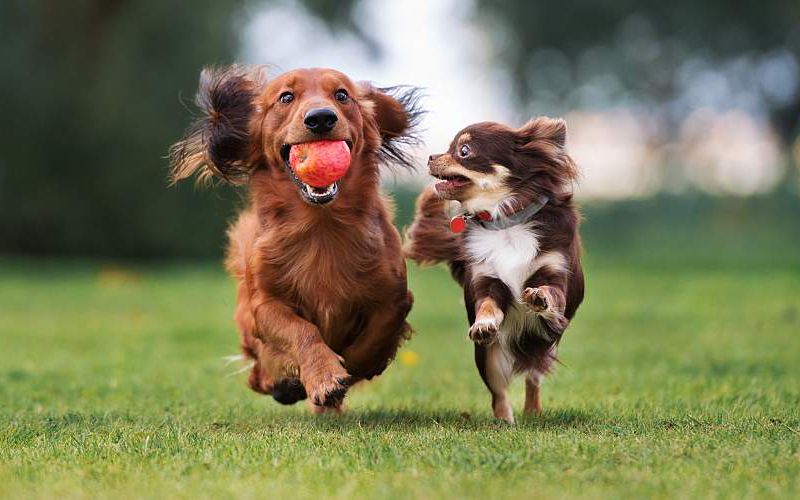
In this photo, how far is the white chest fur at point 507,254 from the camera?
15.3 ft

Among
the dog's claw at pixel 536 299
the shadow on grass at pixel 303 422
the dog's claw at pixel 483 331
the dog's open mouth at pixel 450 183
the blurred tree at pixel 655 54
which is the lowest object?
the shadow on grass at pixel 303 422

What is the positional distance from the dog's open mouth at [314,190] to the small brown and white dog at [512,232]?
0.46 metres

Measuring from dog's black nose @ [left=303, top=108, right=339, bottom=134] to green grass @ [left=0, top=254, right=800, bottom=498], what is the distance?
4.18ft

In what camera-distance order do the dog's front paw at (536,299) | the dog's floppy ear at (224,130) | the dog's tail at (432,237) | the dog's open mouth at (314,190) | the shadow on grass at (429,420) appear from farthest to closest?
the dog's floppy ear at (224,130)
the dog's tail at (432,237)
the dog's open mouth at (314,190)
the shadow on grass at (429,420)
the dog's front paw at (536,299)

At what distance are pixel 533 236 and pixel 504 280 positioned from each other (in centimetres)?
23

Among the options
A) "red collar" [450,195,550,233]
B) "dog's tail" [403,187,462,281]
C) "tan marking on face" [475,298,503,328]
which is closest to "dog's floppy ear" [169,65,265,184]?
"dog's tail" [403,187,462,281]

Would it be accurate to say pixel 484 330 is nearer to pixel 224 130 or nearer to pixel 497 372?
pixel 497 372

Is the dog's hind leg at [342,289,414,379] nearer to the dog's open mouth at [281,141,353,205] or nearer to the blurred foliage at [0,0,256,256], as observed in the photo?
the dog's open mouth at [281,141,353,205]

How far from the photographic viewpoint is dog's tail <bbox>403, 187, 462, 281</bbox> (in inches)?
203

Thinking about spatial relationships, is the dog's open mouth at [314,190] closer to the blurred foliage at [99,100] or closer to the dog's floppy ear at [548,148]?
the dog's floppy ear at [548,148]

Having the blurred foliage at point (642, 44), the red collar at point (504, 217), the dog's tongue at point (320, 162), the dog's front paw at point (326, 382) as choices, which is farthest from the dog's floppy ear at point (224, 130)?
the blurred foliage at point (642, 44)

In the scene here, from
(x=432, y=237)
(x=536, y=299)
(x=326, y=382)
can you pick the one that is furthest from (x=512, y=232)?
(x=326, y=382)

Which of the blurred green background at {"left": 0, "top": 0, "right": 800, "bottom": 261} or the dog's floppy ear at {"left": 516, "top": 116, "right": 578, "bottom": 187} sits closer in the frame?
the dog's floppy ear at {"left": 516, "top": 116, "right": 578, "bottom": 187}

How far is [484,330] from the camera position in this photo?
14.3ft
